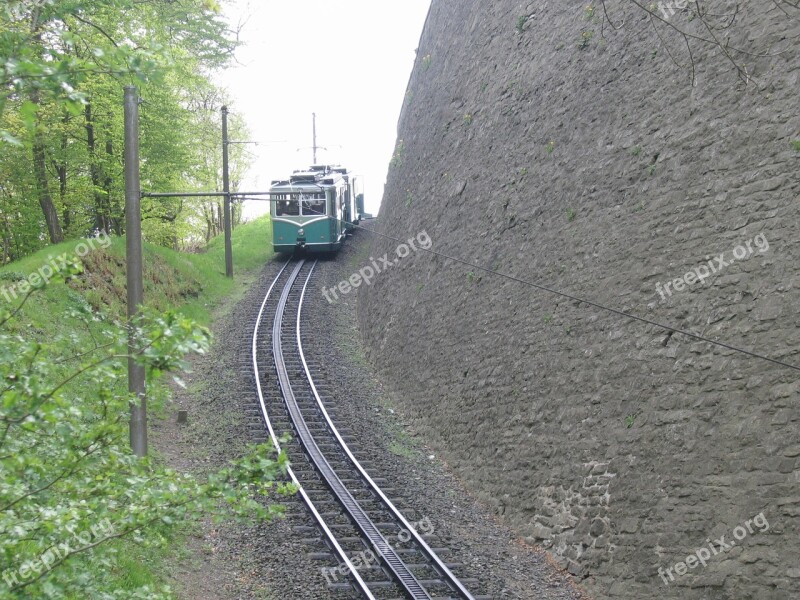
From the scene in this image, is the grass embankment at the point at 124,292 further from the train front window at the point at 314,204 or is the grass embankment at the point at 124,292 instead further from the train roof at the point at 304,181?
the train roof at the point at 304,181

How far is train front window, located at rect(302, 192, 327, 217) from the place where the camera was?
28.7 meters

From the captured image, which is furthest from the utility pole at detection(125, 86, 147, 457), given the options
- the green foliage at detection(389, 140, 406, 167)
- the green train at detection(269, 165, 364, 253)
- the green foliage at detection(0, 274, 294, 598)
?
the green train at detection(269, 165, 364, 253)

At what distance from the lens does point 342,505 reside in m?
11.6

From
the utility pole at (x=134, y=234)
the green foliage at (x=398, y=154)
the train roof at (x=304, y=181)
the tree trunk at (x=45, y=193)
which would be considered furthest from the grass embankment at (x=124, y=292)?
the green foliage at (x=398, y=154)

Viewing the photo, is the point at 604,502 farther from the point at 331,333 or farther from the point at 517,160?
the point at 331,333

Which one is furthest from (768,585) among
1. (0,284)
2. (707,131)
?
(0,284)

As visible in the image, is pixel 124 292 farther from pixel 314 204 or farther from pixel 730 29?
pixel 730 29

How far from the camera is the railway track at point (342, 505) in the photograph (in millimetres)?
9367

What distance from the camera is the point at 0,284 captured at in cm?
1511

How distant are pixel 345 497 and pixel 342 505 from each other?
0.24 metres

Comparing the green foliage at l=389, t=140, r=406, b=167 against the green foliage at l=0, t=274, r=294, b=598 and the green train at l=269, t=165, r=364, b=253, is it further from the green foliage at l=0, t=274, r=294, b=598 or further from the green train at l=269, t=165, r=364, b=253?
the green foliage at l=0, t=274, r=294, b=598

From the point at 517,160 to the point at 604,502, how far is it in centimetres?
796

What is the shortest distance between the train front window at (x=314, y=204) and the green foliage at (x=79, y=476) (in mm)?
23941

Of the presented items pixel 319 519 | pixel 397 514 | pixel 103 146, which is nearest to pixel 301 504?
pixel 319 519
